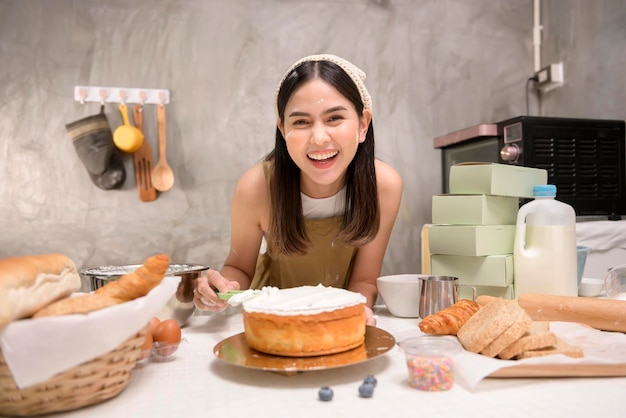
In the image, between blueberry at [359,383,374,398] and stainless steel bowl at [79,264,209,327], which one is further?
stainless steel bowl at [79,264,209,327]

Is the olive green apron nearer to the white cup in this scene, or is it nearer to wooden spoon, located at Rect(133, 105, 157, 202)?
the white cup

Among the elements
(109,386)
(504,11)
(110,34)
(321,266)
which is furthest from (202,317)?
(504,11)

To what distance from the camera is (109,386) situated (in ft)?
2.41

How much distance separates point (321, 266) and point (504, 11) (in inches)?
93.8

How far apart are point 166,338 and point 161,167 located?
1.93 meters

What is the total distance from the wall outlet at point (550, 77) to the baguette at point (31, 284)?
2.91m

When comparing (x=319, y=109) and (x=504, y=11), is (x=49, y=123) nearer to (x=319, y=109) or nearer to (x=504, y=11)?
(x=319, y=109)

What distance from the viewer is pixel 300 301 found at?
926 mm

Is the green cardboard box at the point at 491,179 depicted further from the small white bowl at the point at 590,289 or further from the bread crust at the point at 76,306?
the bread crust at the point at 76,306

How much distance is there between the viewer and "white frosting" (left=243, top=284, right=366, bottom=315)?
2.84ft

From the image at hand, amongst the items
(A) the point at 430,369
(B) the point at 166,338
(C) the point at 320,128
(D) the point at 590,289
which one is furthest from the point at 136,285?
(D) the point at 590,289

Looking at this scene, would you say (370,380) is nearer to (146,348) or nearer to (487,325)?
(487,325)

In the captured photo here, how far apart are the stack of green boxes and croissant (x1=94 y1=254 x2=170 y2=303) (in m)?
0.86

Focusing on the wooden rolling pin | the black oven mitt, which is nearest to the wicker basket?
the wooden rolling pin
